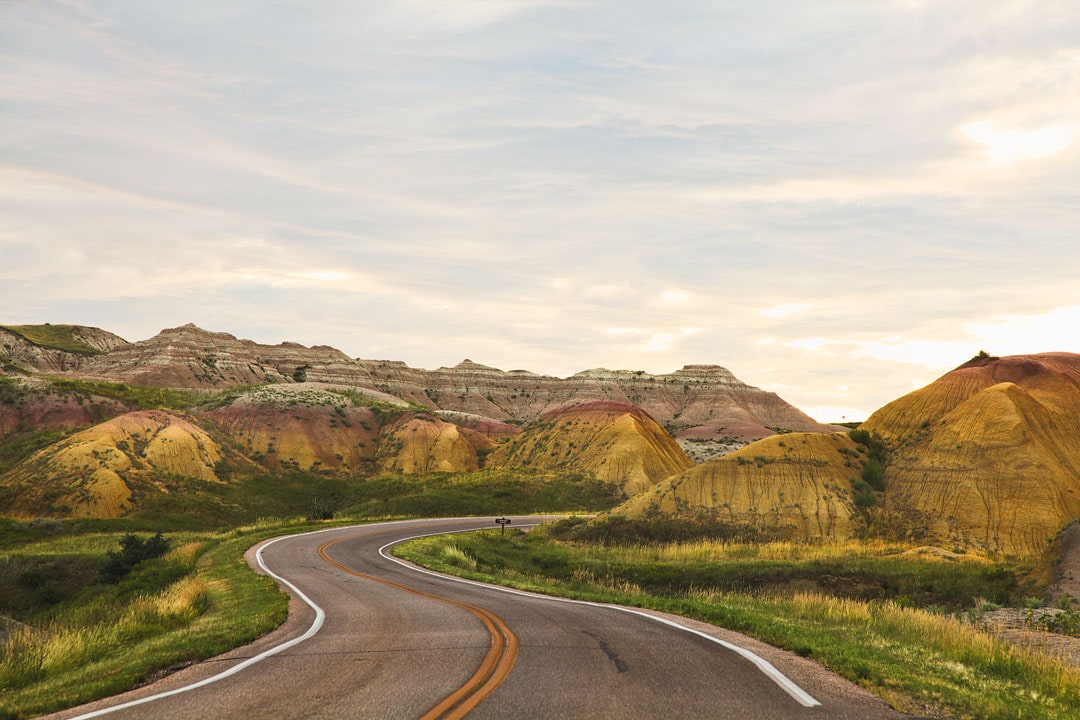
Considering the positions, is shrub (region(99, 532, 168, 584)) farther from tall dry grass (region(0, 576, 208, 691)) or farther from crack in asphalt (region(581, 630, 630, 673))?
crack in asphalt (region(581, 630, 630, 673))

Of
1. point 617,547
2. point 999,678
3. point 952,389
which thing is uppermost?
point 952,389

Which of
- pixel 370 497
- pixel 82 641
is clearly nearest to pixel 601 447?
pixel 370 497

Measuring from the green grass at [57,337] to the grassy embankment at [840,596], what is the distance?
159528 mm

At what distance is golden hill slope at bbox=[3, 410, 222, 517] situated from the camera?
63281 mm

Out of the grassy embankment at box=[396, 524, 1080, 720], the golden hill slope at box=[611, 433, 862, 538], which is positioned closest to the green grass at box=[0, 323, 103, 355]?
the grassy embankment at box=[396, 524, 1080, 720]

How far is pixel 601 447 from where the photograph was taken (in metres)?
81.0

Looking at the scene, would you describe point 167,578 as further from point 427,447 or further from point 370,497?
point 427,447

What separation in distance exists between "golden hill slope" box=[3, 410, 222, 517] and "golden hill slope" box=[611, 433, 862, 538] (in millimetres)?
49043

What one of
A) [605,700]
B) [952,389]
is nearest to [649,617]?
[605,700]

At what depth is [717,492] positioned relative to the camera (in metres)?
46.9

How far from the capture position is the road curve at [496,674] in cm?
790

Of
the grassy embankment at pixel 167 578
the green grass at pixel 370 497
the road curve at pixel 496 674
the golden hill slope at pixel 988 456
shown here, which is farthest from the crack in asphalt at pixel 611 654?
the green grass at pixel 370 497

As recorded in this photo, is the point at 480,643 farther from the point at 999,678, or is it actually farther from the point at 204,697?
the point at 999,678

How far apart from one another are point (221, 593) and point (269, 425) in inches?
3158
